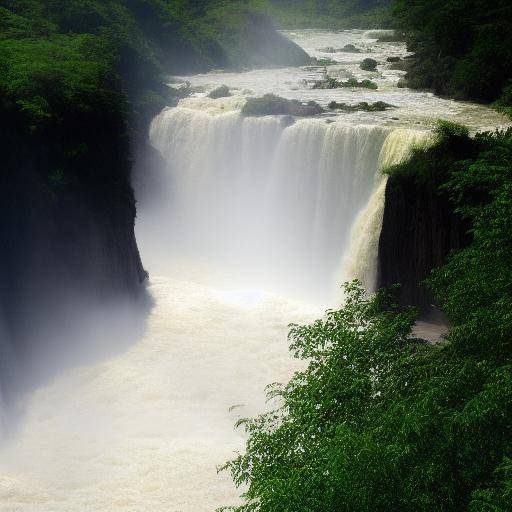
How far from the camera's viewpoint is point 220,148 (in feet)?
123

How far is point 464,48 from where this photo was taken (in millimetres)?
44844

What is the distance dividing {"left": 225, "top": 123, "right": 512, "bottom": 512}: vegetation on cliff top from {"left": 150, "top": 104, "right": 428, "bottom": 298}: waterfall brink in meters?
14.6

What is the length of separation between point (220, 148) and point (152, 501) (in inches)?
928

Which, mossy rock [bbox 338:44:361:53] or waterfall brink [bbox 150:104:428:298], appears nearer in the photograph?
waterfall brink [bbox 150:104:428:298]

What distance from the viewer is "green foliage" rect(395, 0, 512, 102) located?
37562mm

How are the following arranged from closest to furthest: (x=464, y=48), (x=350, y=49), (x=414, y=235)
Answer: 1. (x=414, y=235)
2. (x=464, y=48)
3. (x=350, y=49)

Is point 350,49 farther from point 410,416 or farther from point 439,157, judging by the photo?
point 410,416

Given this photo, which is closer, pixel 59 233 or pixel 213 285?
pixel 59 233

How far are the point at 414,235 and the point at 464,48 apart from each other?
23580 millimetres

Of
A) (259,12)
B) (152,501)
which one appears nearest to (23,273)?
(152,501)

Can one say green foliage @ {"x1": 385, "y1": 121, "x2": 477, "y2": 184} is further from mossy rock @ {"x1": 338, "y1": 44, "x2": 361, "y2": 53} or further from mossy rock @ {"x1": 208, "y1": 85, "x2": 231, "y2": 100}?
mossy rock @ {"x1": 338, "y1": 44, "x2": 361, "y2": 53}

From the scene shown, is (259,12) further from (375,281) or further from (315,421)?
(315,421)

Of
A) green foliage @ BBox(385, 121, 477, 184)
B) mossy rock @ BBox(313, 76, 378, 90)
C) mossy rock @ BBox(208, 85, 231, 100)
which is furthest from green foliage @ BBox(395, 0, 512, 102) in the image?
green foliage @ BBox(385, 121, 477, 184)

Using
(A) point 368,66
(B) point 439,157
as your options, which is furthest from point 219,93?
(B) point 439,157
